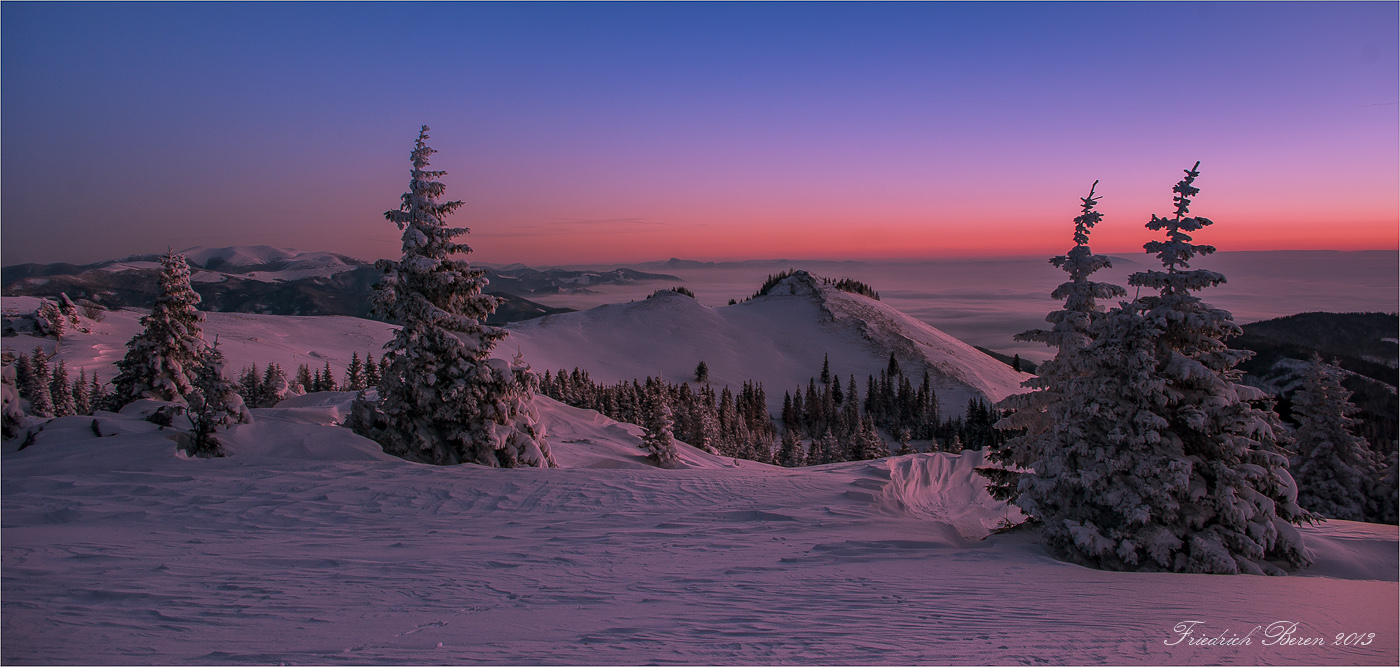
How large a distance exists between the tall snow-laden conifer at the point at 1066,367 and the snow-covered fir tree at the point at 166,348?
107 ft

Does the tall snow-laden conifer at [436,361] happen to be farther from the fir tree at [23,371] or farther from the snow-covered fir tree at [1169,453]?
the fir tree at [23,371]

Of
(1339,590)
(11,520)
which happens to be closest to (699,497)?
(1339,590)

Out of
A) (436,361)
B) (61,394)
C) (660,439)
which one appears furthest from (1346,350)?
(61,394)

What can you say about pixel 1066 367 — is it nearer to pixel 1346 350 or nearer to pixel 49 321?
pixel 49 321

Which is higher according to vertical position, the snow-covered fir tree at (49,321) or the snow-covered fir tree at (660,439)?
the snow-covered fir tree at (49,321)

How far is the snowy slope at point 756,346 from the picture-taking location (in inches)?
5650

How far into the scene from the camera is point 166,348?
2814 centimetres

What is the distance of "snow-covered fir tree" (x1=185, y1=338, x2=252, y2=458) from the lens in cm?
1664

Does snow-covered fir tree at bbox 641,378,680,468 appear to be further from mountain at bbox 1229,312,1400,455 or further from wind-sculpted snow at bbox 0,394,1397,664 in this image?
mountain at bbox 1229,312,1400,455

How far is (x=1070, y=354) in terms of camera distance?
1337cm

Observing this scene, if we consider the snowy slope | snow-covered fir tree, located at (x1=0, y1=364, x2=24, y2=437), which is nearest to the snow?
the snowy slope

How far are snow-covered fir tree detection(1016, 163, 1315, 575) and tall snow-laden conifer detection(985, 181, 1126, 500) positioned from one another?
3.5 inches

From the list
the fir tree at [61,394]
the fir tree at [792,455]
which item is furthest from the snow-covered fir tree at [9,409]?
the fir tree at [792,455]

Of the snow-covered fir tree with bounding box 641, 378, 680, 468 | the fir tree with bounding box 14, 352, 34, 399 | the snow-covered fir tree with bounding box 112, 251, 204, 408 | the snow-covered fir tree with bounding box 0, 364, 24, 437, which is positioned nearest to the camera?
the snow-covered fir tree with bounding box 0, 364, 24, 437
